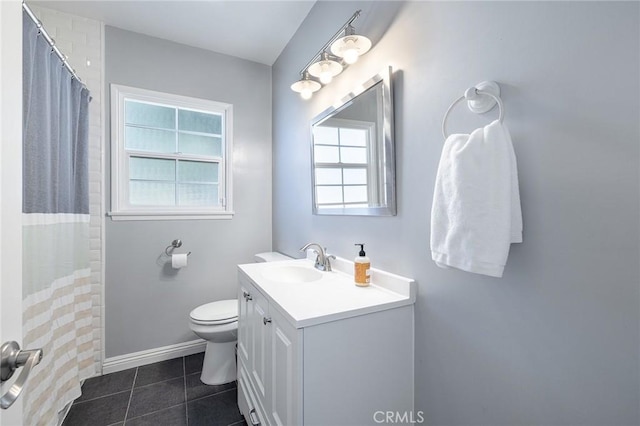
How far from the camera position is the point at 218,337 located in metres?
1.81

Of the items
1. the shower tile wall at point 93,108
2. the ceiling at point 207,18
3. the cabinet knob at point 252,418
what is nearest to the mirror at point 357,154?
the ceiling at point 207,18

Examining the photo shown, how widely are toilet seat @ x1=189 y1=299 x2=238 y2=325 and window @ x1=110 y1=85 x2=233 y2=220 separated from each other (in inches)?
29.7

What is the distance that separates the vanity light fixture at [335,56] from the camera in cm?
127

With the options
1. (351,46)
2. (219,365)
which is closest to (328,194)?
(351,46)

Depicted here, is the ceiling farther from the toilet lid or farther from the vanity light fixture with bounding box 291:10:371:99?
the toilet lid

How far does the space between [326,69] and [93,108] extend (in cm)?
171

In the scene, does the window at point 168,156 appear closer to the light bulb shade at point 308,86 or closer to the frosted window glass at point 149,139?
the frosted window glass at point 149,139

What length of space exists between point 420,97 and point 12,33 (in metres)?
1.14

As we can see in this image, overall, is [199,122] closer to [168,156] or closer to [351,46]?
[168,156]

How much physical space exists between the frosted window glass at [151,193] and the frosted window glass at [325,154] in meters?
1.28

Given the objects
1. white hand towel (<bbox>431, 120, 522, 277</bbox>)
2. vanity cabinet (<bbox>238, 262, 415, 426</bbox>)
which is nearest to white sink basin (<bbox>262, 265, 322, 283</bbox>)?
vanity cabinet (<bbox>238, 262, 415, 426</bbox>)

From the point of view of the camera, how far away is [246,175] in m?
2.47

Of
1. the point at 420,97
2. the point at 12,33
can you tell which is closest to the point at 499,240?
the point at 420,97

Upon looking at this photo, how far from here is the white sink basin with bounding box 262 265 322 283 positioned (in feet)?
5.17
